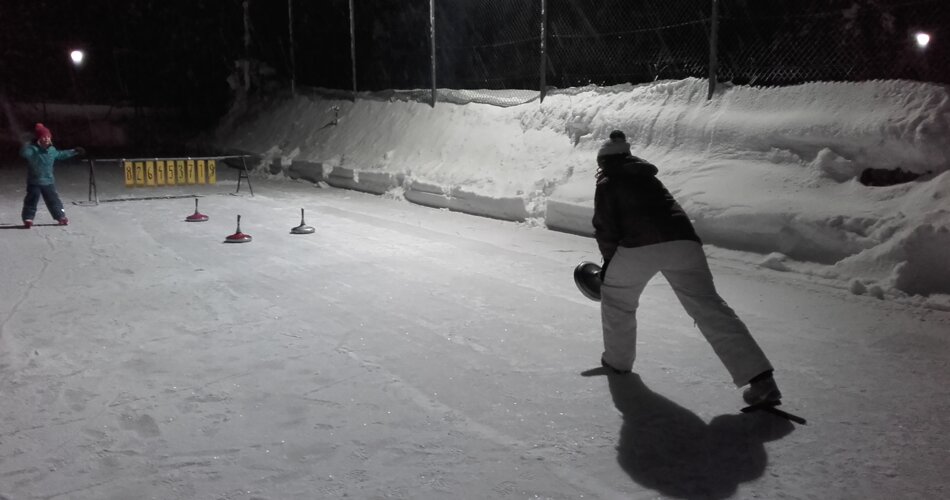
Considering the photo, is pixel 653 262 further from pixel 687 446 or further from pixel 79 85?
pixel 79 85

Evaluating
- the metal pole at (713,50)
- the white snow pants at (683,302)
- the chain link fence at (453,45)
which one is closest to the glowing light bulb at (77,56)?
the chain link fence at (453,45)

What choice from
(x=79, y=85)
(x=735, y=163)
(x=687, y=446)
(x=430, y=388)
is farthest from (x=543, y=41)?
(x=79, y=85)

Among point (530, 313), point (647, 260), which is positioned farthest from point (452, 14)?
point (647, 260)

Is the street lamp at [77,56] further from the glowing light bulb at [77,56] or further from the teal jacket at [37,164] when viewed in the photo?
the teal jacket at [37,164]

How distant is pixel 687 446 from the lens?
3.97m

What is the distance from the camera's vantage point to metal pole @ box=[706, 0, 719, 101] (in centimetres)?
1095

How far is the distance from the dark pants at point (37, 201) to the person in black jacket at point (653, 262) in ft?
32.8

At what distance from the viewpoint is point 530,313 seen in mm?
6684

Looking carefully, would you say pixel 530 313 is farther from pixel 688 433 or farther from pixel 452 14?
pixel 452 14

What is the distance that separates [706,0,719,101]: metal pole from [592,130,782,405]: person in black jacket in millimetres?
7184

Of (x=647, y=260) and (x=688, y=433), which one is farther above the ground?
(x=647, y=260)

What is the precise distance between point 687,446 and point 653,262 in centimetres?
118

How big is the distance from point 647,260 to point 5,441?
389cm

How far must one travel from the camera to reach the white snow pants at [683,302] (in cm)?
438
